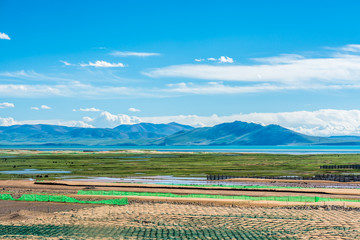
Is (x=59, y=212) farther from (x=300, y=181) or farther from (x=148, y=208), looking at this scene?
(x=300, y=181)

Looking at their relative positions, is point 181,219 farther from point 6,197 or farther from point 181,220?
point 6,197

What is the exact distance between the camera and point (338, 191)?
51.1 m

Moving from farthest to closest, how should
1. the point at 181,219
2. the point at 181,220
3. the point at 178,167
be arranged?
the point at 178,167, the point at 181,219, the point at 181,220

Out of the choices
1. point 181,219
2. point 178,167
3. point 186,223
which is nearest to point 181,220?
point 181,219

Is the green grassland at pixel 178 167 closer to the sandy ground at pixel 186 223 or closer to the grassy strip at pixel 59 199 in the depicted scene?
the grassy strip at pixel 59 199

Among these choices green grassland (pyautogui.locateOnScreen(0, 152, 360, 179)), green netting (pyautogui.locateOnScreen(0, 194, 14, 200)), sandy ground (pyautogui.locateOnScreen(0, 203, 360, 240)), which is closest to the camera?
sandy ground (pyautogui.locateOnScreen(0, 203, 360, 240))

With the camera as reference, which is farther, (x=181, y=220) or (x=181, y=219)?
(x=181, y=219)

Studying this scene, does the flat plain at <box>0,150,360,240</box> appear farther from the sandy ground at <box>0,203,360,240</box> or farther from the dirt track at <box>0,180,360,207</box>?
the dirt track at <box>0,180,360,207</box>

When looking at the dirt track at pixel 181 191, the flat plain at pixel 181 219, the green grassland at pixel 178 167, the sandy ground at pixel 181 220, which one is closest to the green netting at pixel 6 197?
the flat plain at pixel 181 219

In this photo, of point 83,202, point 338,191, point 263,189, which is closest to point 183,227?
point 83,202

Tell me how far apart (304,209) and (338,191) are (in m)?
16.9

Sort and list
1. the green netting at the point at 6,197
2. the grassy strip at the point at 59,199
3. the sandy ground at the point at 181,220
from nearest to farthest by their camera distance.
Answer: the sandy ground at the point at 181,220 → the grassy strip at the point at 59,199 → the green netting at the point at 6,197

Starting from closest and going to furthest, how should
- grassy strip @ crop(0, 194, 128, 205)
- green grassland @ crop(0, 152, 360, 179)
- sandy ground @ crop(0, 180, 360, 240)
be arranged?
sandy ground @ crop(0, 180, 360, 240) < grassy strip @ crop(0, 194, 128, 205) < green grassland @ crop(0, 152, 360, 179)

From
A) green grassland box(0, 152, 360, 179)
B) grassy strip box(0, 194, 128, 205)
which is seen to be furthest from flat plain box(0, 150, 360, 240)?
green grassland box(0, 152, 360, 179)
